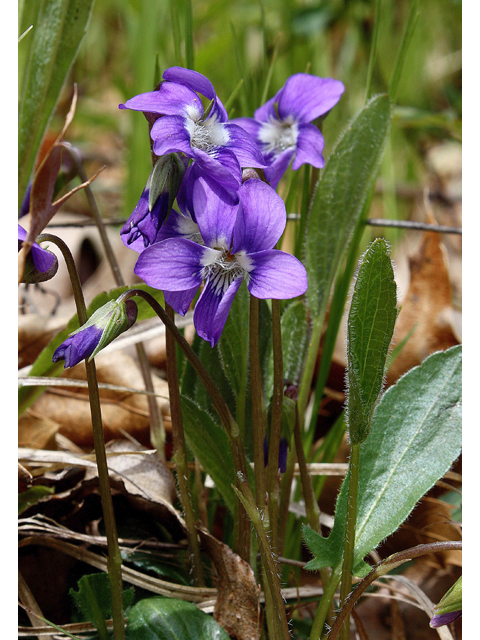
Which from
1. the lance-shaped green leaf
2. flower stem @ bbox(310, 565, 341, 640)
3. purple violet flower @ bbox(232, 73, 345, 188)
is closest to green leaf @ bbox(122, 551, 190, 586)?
flower stem @ bbox(310, 565, 341, 640)

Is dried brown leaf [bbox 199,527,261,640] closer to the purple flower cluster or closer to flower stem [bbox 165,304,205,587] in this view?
flower stem [bbox 165,304,205,587]

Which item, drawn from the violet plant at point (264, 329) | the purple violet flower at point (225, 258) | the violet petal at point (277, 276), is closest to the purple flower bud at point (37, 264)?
the violet plant at point (264, 329)

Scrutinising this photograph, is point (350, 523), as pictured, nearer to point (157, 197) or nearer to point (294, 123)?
point (157, 197)

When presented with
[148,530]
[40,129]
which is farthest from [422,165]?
[148,530]

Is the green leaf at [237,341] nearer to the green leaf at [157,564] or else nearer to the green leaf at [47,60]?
the green leaf at [157,564]

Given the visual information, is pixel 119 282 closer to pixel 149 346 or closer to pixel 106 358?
pixel 106 358
